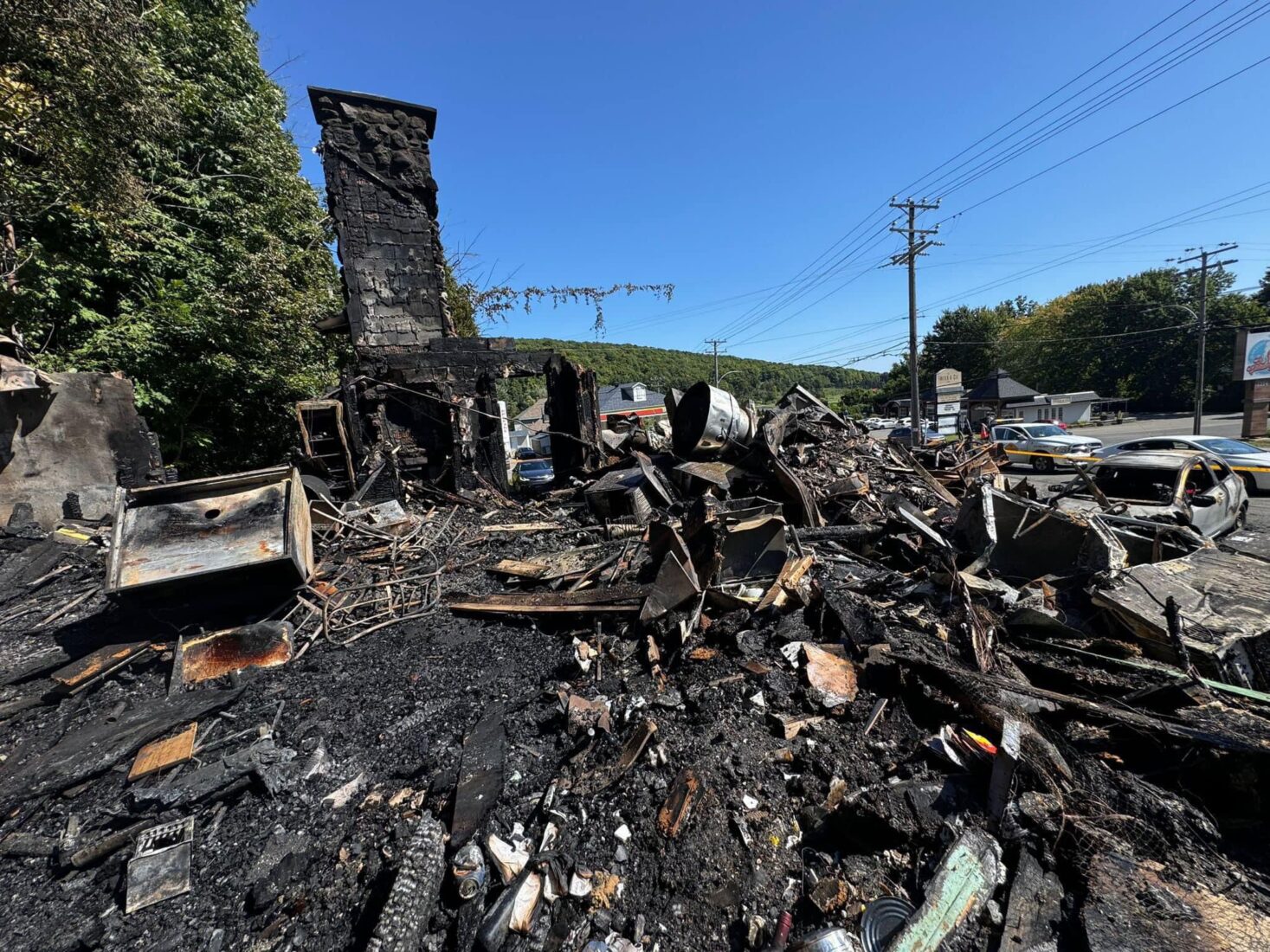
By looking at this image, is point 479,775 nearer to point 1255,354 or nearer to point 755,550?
point 755,550

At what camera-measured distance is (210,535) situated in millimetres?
4078

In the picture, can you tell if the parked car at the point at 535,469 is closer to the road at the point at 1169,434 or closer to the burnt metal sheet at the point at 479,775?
the road at the point at 1169,434

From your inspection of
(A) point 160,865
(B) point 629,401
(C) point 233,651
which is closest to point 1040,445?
(C) point 233,651

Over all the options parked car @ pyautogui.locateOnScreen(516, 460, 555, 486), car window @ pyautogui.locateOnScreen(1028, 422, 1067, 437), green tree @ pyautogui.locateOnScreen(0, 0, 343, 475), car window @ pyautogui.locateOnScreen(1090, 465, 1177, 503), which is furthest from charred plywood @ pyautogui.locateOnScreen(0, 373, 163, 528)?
car window @ pyautogui.locateOnScreen(1028, 422, 1067, 437)

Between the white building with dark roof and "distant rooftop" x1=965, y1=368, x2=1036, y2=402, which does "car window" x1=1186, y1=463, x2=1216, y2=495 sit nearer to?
the white building with dark roof

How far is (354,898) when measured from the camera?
216cm

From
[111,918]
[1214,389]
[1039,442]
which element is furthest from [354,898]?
[1214,389]

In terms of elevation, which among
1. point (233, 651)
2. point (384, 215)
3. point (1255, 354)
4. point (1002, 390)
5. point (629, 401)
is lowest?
point (233, 651)

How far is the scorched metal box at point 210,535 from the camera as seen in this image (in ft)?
12.6

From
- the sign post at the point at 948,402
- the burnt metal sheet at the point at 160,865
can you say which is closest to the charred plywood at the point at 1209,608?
the burnt metal sheet at the point at 160,865

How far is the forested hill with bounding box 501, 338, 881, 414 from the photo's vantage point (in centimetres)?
6750

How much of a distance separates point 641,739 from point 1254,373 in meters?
27.3

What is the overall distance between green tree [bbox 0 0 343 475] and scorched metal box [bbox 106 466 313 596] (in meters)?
6.08

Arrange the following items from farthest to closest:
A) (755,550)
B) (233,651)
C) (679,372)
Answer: (679,372) → (755,550) → (233,651)
